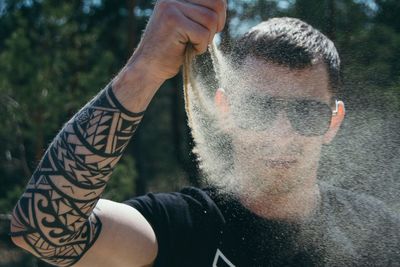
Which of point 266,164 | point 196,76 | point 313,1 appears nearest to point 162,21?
point 196,76

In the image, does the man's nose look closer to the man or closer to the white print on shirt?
the man

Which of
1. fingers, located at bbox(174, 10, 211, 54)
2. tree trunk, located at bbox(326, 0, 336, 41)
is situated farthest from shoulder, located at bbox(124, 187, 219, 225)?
tree trunk, located at bbox(326, 0, 336, 41)

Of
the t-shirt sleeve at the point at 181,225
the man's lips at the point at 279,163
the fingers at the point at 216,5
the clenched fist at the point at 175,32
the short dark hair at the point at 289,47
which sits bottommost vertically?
the t-shirt sleeve at the point at 181,225

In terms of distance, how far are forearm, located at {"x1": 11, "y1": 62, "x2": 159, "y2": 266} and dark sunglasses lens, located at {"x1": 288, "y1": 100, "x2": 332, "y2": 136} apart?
0.43 metres

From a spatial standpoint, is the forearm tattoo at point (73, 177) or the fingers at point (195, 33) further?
the forearm tattoo at point (73, 177)

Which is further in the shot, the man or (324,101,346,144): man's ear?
(324,101,346,144): man's ear

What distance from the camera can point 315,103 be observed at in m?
1.90

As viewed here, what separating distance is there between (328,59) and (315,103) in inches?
7.4

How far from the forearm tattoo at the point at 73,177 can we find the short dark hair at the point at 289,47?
1.48ft

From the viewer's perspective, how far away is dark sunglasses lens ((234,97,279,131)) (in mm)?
1855

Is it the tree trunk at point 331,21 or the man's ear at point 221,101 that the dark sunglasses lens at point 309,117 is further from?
the tree trunk at point 331,21

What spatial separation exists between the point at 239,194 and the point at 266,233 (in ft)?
0.46

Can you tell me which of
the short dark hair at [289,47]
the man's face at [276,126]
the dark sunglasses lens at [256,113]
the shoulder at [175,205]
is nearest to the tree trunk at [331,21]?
the short dark hair at [289,47]

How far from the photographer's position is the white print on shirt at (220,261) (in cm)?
183
